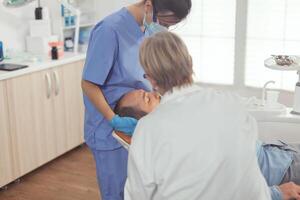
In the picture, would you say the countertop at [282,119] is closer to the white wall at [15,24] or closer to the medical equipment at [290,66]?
the medical equipment at [290,66]

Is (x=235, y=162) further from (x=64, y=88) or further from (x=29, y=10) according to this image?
(x=29, y=10)

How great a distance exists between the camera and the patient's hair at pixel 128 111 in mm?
1590

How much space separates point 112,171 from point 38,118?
131 centimetres

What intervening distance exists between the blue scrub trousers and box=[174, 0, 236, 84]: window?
72.5 inches

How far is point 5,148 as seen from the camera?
2.71 meters

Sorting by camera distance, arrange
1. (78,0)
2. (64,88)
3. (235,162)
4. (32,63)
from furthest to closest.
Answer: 1. (78,0)
2. (64,88)
3. (32,63)
4. (235,162)

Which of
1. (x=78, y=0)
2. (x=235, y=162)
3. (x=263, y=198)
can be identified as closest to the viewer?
(x=235, y=162)

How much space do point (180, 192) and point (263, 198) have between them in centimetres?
25

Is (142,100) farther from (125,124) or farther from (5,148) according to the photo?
(5,148)

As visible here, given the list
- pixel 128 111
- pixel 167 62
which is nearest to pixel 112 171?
pixel 128 111

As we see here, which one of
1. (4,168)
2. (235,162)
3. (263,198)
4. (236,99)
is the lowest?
(4,168)

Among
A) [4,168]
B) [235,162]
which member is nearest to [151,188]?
[235,162]

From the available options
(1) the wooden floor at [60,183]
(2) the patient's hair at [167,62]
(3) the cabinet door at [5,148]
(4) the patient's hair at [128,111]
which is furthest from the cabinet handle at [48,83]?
(2) the patient's hair at [167,62]

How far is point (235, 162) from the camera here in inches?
44.0
